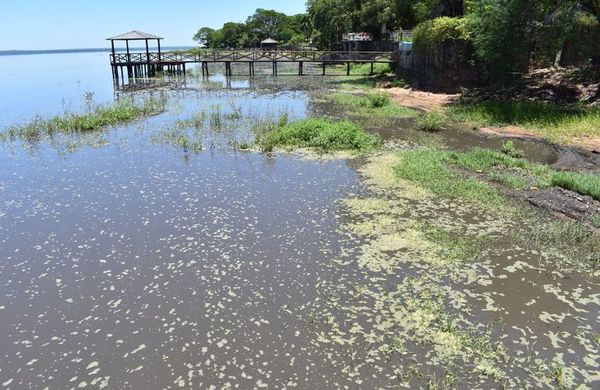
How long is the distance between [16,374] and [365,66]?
47469 millimetres

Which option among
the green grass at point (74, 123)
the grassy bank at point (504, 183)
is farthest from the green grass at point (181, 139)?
the grassy bank at point (504, 183)

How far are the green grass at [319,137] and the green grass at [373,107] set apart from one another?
19.1 feet

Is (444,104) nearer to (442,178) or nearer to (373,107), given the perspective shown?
(373,107)

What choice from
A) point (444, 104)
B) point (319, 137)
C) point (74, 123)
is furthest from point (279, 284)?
point (444, 104)

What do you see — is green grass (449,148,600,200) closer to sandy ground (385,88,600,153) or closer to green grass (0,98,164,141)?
sandy ground (385,88,600,153)

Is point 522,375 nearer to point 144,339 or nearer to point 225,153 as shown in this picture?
point 144,339

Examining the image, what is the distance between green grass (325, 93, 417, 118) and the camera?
904 inches

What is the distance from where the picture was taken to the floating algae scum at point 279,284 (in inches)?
224

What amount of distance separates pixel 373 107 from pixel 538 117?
26.7 feet

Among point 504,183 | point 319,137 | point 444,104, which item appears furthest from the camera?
point 444,104

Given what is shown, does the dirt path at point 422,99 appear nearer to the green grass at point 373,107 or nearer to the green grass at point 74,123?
the green grass at point 373,107

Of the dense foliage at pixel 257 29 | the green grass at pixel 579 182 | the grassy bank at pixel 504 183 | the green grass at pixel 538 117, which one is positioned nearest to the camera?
the grassy bank at pixel 504 183

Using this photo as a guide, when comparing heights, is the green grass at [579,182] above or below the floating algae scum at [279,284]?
above

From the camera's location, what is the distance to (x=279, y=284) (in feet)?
24.8
